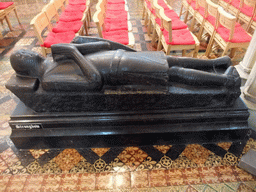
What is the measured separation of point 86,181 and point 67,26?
2876 millimetres

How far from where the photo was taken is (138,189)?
1677 mm

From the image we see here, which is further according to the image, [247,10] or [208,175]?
[247,10]

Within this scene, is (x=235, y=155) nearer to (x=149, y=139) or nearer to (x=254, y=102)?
(x=254, y=102)

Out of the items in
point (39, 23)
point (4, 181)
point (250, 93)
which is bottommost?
point (4, 181)

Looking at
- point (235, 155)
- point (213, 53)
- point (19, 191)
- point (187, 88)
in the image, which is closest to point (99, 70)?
point (187, 88)

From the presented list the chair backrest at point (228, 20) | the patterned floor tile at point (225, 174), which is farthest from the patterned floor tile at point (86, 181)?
the chair backrest at point (228, 20)

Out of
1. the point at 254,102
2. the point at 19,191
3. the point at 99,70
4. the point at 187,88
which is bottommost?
the point at 19,191

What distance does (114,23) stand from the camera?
346 cm

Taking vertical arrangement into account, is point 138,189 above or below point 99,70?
below

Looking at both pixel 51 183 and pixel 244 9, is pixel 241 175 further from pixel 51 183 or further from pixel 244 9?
pixel 244 9

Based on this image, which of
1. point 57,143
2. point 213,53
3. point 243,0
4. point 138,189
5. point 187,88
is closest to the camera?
point 138,189

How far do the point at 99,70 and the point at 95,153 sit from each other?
0.88m

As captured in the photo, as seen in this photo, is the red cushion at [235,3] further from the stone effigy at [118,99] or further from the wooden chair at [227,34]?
the stone effigy at [118,99]

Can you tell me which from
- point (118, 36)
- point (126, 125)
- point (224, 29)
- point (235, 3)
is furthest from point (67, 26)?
point (235, 3)
